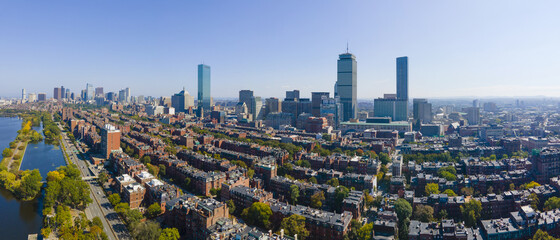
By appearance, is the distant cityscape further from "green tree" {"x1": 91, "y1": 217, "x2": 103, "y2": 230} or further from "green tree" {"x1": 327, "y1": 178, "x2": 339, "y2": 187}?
"green tree" {"x1": 91, "y1": 217, "x2": 103, "y2": 230}

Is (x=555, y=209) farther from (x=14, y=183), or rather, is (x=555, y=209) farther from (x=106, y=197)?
(x=14, y=183)

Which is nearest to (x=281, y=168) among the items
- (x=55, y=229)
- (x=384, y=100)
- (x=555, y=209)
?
(x=55, y=229)

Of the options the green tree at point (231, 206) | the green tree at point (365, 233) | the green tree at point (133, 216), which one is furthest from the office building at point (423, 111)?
the green tree at point (133, 216)

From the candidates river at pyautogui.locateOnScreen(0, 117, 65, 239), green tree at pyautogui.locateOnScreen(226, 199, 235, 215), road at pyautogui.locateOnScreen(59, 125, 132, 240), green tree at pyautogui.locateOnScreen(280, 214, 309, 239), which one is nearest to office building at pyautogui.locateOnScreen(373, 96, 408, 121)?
green tree at pyautogui.locateOnScreen(226, 199, 235, 215)

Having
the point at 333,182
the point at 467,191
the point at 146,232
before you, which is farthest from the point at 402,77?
the point at 146,232

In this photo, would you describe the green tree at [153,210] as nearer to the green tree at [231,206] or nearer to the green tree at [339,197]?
the green tree at [231,206]

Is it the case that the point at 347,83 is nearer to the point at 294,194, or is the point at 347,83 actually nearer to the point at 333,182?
the point at 333,182
